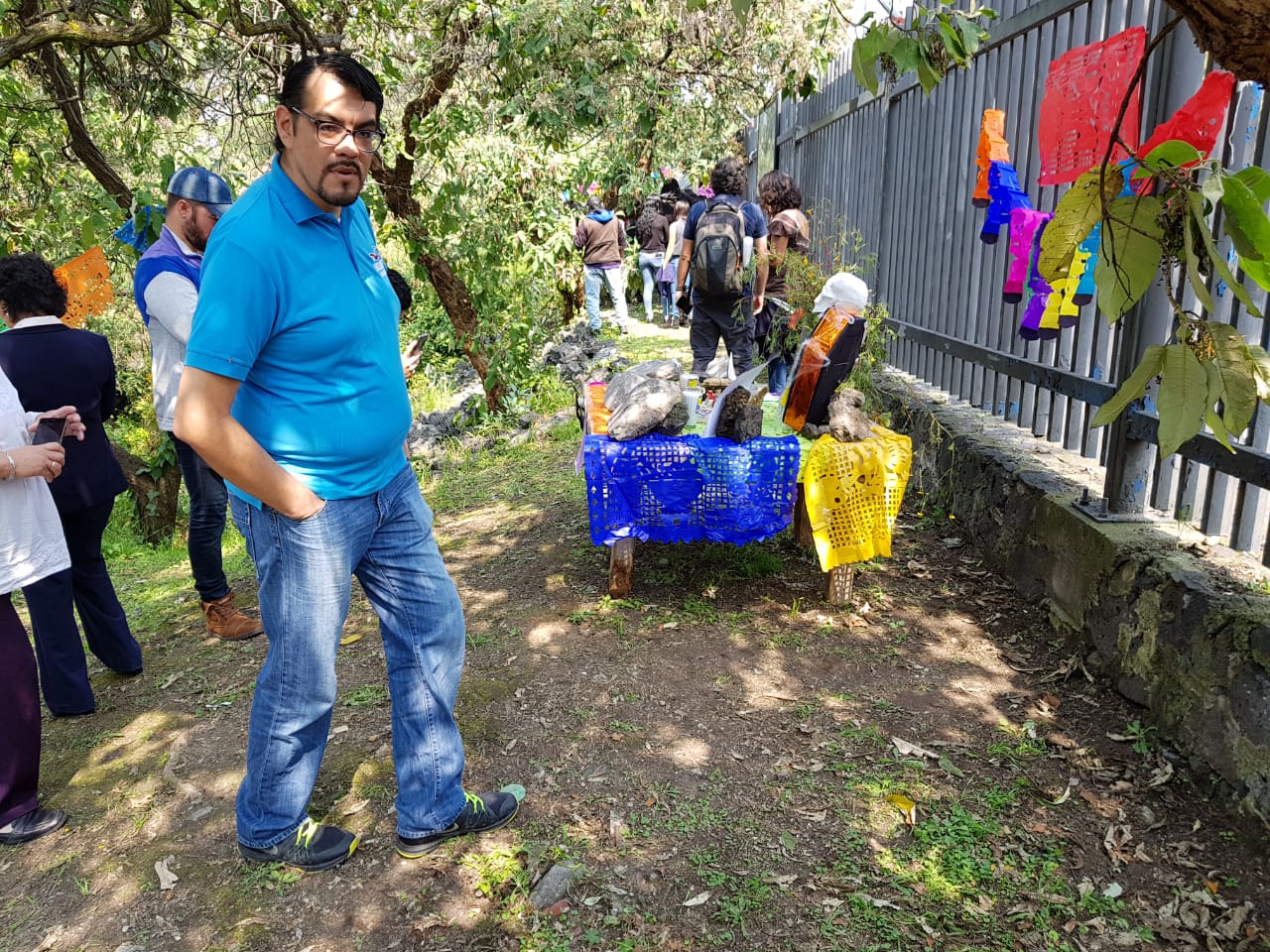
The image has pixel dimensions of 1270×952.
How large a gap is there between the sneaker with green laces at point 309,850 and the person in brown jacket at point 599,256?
32.1ft

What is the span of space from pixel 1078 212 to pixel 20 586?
3180 mm

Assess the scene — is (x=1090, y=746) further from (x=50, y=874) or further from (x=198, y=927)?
(x=50, y=874)

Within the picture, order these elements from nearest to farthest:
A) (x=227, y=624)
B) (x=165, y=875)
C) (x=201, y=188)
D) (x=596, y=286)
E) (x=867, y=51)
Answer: (x=867, y=51) → (x=165, y=875) → (x=201, y=188) → (x=227, y=624) → (x=596, y=286)

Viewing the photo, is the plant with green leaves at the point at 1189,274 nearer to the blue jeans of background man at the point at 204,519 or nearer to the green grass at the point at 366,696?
the green grass at the point at 366,696

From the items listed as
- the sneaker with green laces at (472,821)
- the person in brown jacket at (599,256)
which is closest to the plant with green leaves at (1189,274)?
the sneaker with green laces at (472,821)

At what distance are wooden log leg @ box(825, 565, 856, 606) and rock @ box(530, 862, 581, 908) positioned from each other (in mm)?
1918

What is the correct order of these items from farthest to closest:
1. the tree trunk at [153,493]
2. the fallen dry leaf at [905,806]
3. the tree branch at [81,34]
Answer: the tree trunk at [153,493] → the tree branch at [81,34] → the fallen dry leaf at [905,806]

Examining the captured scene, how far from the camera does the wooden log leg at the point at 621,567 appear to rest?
400cm

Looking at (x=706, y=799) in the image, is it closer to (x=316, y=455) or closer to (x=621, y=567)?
(x=621, y=567)

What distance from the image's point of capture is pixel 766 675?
343 cm

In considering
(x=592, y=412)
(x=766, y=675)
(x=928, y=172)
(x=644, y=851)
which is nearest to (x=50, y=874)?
(x=644, y=851)

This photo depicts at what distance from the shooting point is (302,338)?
Result: 2029 millimetres

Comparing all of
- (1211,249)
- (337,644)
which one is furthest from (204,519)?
(1211,249)

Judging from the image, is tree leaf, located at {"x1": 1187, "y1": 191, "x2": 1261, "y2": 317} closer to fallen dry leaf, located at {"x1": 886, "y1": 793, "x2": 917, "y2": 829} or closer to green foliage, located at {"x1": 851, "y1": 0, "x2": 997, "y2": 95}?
green foliage, located at {"x1": 851, "y1": 0, "x2": 997, "y2": 95}
